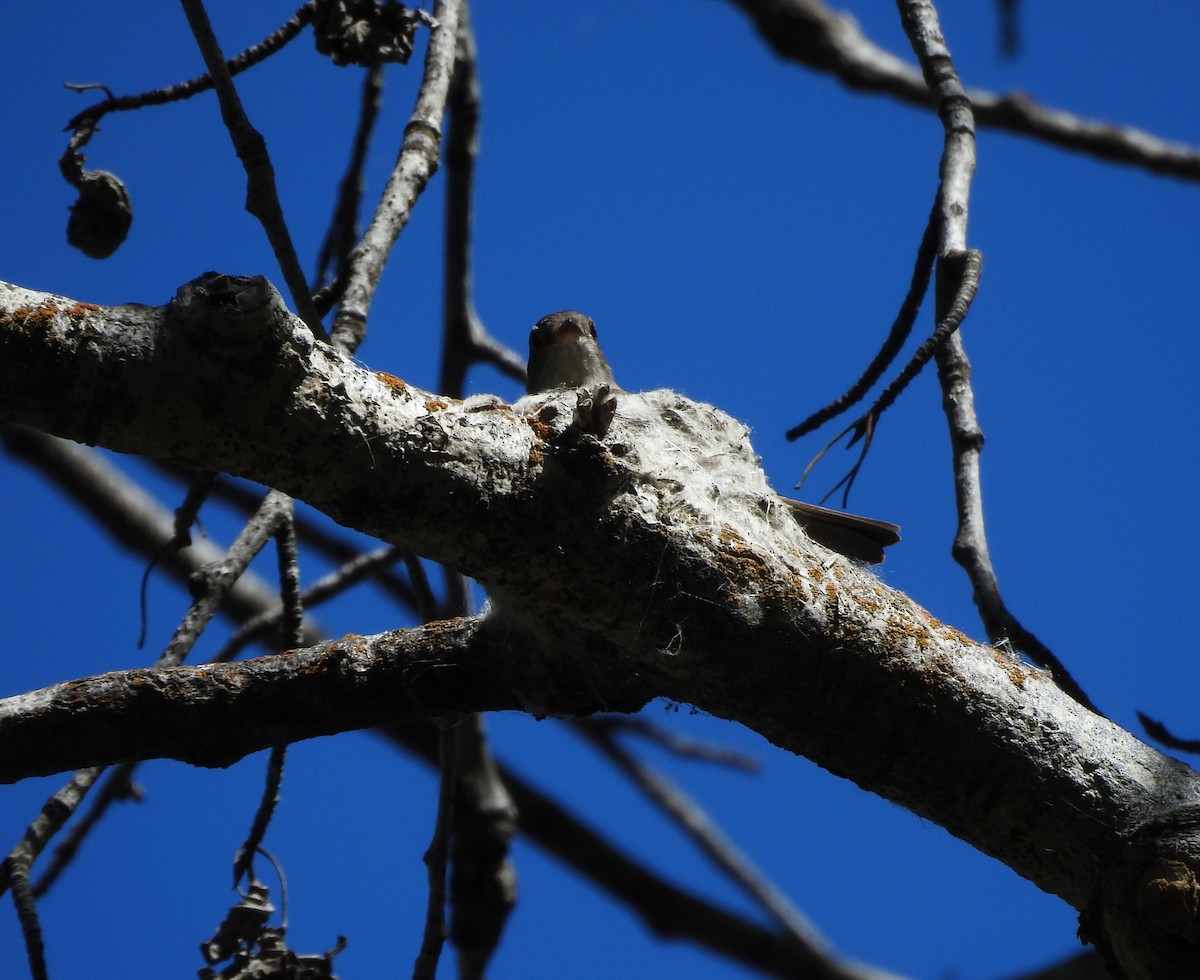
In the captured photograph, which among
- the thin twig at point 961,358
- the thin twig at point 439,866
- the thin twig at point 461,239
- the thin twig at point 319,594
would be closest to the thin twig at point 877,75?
the thin twig at point 461,239

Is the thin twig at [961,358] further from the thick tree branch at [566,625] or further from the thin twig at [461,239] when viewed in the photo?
the thin twig at [461,239]

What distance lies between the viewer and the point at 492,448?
169cm

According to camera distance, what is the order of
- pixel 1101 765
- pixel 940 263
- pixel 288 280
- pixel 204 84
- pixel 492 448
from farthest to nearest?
pixel 204 84 → pixel 288 280 → pixel 940 263 → pixel 1101 765 → pixel 492 448

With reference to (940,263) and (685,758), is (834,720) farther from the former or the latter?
(685,758)

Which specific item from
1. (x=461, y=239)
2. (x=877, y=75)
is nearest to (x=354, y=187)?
(x=461, y=239)

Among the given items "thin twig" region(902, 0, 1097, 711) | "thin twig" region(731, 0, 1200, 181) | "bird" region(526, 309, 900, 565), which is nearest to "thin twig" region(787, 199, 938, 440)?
"thin twig" region(902, 0, 1097, 711)

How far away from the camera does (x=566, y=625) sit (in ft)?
6.50

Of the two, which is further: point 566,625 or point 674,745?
point 674,745

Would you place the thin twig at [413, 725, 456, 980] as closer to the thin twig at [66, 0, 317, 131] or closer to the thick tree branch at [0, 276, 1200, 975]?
the thick tree branch at [0, 276, 1200, 975]

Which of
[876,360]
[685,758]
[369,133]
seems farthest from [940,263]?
[685,758]

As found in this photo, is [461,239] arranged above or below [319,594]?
above

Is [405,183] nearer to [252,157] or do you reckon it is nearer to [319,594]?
[252,157]

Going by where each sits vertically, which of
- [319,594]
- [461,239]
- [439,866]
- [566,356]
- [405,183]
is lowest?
[439,866]

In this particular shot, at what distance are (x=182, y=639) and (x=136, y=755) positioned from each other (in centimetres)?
58
